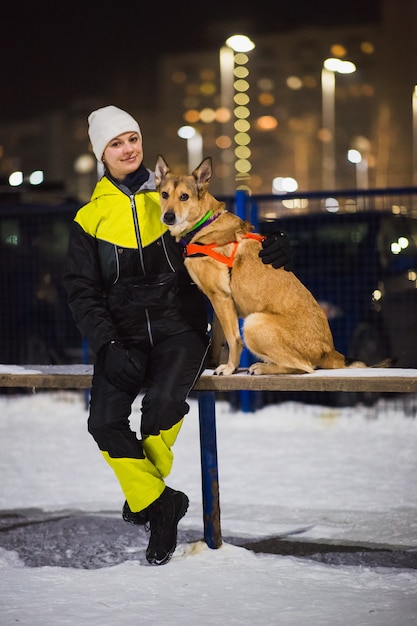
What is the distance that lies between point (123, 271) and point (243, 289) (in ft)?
2.14

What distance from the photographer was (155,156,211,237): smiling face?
423 centimetres

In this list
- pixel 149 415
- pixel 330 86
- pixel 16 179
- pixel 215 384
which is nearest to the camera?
pixel 149 415

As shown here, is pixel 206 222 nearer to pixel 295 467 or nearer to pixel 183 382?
pixel 183 382

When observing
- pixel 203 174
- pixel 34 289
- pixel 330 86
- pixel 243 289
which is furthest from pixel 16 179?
pixel 330 86

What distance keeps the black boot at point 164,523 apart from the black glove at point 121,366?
1.66ft

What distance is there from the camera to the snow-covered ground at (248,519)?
11.3 feet

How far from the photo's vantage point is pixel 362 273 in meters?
8.73

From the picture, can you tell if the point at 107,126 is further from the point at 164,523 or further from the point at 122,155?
the point at 164,523

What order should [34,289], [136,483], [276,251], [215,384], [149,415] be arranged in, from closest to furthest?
[136,483], [149,415], [215,384], [276,251], [34,289]

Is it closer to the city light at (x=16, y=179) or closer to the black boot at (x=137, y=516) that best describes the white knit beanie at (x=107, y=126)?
the black boot at (x=137, y=516)

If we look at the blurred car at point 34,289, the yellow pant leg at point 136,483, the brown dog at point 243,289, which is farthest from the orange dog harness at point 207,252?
the blurred car at point 34,289

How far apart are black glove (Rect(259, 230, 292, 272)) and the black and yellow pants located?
0.57 meters

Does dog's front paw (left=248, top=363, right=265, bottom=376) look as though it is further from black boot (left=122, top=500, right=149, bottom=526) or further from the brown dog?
black boot (left=122, top=500, right=149, bottom=526)

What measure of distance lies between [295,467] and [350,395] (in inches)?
112
